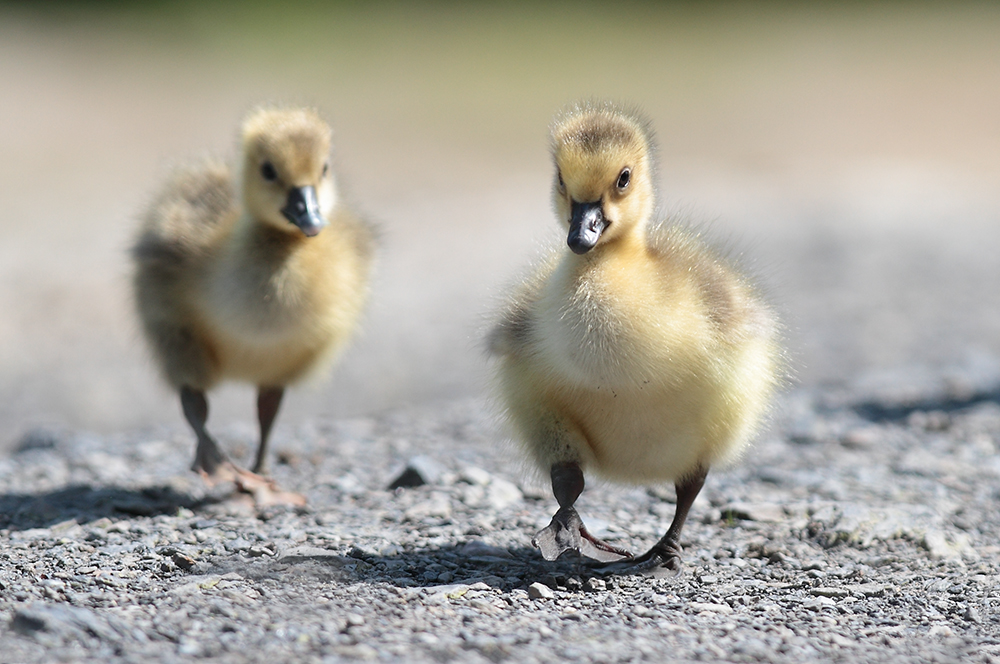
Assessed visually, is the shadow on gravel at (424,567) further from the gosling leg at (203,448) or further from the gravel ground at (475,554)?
the gosling leg at (203,448)

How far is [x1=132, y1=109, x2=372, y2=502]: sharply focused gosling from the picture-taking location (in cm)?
520

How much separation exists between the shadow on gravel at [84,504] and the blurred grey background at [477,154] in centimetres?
64

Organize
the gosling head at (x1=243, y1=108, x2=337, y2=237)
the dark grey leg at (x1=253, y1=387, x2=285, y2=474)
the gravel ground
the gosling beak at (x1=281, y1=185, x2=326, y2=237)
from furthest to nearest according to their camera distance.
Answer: the dark grey leg at (x1=253, y1=387, x2=285, y2=474), the gosling head at (x1=243, y1=108, x2=337, y2=237), the gosling beak at (x1=281, y1=185, x2=326, y2=237), the gravel ground

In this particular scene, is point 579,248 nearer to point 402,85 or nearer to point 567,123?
point 567,123

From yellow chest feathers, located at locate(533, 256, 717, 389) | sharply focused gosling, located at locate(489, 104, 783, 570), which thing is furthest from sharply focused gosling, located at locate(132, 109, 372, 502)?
yellow chest feathers, located at locate(533, 256, 717, 389)

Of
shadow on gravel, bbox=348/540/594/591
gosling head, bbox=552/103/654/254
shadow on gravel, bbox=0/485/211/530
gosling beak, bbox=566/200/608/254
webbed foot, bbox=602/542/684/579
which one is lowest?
shadow on gravel, bbox=0/485/211/530

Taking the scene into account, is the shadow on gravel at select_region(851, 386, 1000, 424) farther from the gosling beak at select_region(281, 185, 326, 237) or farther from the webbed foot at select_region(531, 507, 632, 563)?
the gosling beak at select_region(281, 185, 326, 237)

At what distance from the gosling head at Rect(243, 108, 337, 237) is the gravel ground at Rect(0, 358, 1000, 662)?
1.21 metres

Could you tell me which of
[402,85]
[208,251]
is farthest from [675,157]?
[208,251]

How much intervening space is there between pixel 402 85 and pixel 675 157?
8.74 meters

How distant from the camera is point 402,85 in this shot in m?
25.5

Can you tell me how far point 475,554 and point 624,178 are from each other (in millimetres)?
1443

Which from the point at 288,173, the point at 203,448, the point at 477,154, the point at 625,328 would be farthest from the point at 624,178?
the point at 477,154

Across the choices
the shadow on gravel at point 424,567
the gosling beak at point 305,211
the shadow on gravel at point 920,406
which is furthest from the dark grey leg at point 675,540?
the shadow on gravel at point 920,406
